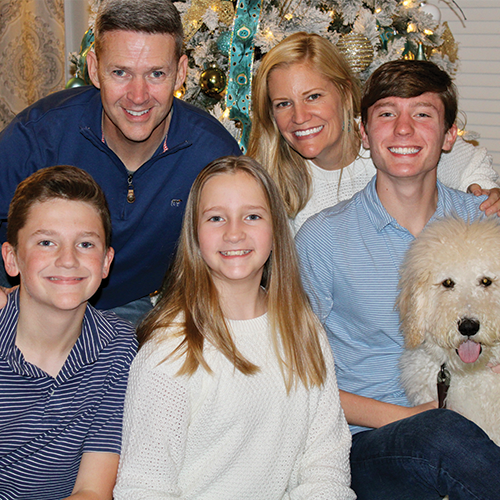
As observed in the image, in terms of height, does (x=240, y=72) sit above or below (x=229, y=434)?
above

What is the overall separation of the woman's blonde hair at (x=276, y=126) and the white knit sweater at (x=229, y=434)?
3.08 feet

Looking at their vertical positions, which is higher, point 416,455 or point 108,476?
point 416,455

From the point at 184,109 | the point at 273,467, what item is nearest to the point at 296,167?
the point at 184,109

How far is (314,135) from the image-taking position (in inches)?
99.8

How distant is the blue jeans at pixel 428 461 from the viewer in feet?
5.38

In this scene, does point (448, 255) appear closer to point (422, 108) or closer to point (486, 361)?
point (486, 361)

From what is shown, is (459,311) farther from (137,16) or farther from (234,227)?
(137,16)

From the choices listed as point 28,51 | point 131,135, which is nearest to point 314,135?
point 131,135

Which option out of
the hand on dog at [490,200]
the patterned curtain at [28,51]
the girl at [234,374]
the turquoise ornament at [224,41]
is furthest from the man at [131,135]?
the patterned curtain at [28,51]

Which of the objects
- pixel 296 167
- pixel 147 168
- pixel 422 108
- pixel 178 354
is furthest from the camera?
pixel 296 167

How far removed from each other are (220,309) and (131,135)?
0.79 meters

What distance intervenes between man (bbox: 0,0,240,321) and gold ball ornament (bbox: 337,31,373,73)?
3.30 ft

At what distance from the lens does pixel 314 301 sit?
2.15 metres

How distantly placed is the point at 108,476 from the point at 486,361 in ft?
4.09
